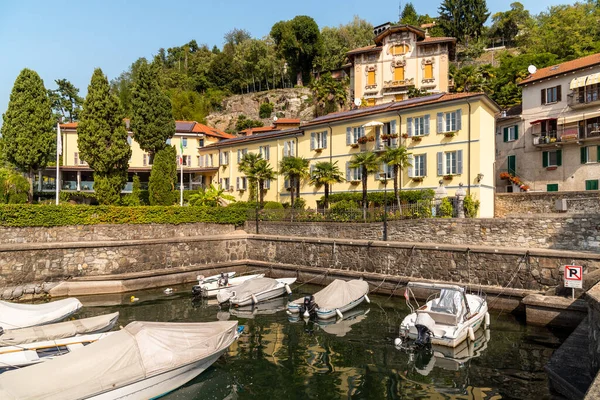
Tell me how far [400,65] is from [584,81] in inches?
1094

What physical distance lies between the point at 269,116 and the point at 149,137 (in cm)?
4531

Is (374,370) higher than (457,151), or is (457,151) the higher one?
(457,151)

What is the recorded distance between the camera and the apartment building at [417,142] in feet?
107

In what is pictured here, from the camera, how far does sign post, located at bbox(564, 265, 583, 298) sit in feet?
56.5

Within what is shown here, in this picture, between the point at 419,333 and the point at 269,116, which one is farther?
the point at 269,116

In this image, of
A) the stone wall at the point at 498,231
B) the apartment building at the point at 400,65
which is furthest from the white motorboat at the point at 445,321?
the apartment building at the point at 400,65

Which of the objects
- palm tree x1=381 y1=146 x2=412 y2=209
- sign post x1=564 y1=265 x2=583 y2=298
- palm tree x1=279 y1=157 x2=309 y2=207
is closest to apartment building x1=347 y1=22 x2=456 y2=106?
palm tree x1=279 y1=157 x2=309 y2=207

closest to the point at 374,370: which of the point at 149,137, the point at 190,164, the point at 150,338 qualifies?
the point at 150,338

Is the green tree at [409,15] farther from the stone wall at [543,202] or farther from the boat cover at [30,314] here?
the boat cover at [30,314]

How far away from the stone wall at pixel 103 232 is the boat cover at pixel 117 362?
853 inches

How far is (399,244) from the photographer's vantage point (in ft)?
85.4

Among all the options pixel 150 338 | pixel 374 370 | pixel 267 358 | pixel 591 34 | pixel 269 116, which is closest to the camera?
pixel 150 338

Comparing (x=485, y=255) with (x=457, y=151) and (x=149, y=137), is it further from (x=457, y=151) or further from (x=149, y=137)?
(x=149, y=137)

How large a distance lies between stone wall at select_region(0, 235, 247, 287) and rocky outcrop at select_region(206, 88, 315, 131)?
53085 mm
